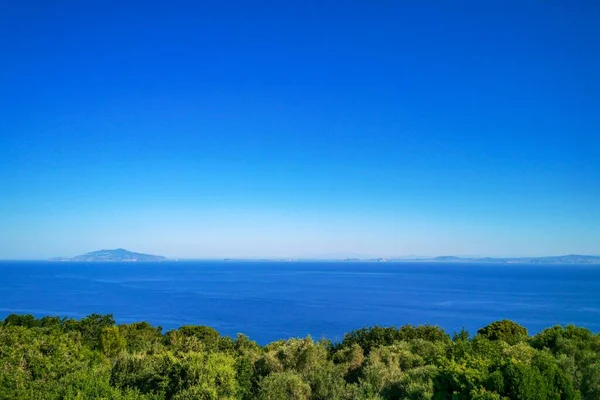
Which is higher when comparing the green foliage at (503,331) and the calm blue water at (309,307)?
the green foliage at (503,331)

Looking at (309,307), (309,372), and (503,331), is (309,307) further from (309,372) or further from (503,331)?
(309,372)

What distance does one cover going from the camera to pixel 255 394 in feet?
71.3

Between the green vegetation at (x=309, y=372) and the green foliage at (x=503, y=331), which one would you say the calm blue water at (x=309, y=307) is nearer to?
the green foliage at (x=503, y=331)

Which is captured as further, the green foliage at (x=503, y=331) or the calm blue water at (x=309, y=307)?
the calm blue water at (x=309, y=307)

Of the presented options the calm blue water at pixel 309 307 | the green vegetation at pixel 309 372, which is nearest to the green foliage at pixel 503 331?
the green vegetation at pixel 309 372

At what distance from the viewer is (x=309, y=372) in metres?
23.7

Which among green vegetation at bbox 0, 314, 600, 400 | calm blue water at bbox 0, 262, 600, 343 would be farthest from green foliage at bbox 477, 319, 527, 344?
calm blue water at bbox 0, 262, 600, 343

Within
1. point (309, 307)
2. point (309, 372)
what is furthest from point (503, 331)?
point (309, 307)

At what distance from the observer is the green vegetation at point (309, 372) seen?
17.0 m

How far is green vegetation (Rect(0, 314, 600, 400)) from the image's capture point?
667 inches

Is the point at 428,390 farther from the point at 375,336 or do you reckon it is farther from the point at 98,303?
the point at 98,303

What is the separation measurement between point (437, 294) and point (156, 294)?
93.9m

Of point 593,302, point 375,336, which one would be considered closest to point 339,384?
point 375,336

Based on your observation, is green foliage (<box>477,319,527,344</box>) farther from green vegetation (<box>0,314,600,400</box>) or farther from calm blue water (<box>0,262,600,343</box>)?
calm blue water (<box>0,262,600,343</box>)
